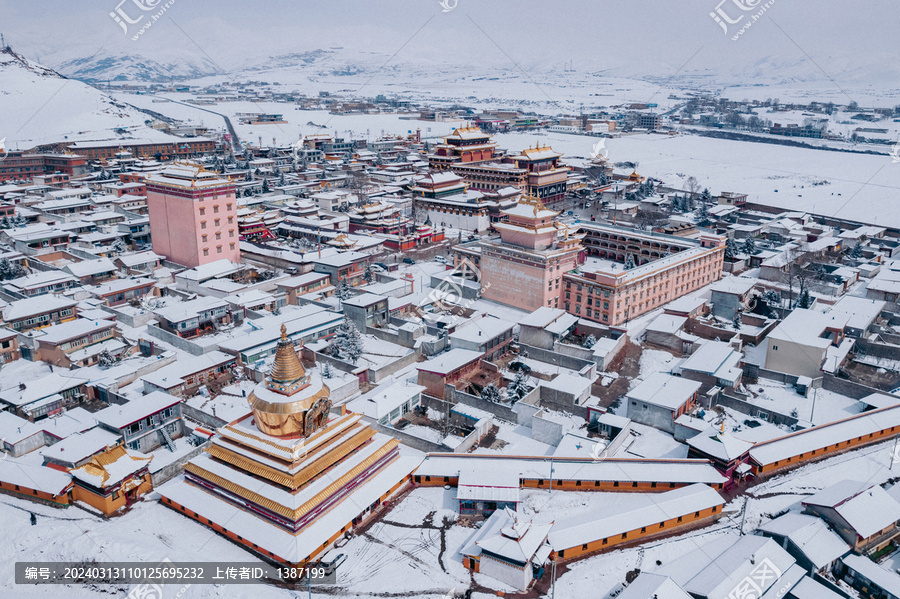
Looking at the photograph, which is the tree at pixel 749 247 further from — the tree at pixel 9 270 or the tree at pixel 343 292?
the tree at pixel 9 270

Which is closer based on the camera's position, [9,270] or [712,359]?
[712,359]

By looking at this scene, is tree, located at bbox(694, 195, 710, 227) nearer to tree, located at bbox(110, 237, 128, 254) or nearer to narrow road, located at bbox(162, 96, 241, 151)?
tree, located at bbox(110, 237, 128, 254)

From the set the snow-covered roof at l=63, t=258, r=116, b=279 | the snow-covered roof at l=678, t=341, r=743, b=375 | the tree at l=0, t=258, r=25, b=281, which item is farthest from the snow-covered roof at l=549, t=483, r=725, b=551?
the tree at l=0, t=258, r=25, b=281

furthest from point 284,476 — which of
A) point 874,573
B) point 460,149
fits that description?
point 460,149

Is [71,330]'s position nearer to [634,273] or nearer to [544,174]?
[634,273]

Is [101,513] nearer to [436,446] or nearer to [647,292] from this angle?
[436,446]

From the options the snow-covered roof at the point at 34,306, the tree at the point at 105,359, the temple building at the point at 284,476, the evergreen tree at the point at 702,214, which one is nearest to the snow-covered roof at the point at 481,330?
the temple building at the point at 284,476

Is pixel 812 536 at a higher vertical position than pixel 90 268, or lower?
lower

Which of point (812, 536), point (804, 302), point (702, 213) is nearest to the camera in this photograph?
point (812, 536)
